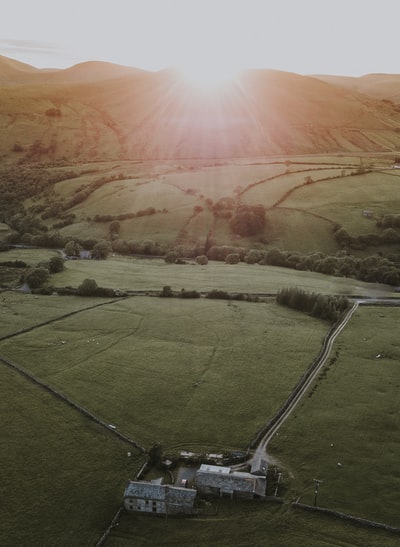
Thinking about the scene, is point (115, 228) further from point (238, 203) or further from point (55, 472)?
point (55, 472)

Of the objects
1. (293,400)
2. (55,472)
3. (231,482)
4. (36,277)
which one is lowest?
(55,472)

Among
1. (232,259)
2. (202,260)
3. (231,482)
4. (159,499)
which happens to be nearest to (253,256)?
(232,259)

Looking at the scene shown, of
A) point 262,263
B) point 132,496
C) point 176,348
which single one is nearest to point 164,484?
point 132,496

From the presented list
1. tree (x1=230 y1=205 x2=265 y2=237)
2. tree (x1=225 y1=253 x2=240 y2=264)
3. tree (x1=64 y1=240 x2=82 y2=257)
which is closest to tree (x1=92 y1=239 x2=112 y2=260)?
tree (x1=64 y1=240 x2=82 y2=257)

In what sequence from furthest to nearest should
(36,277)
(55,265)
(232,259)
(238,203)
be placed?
(238,203)
(232,259)
(55,265)
(36,277)

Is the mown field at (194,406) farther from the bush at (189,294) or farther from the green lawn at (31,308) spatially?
the bush at (189,294)

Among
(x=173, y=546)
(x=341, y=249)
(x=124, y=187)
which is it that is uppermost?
(x=124, y=187)

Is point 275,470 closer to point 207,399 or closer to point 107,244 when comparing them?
point 207,399
